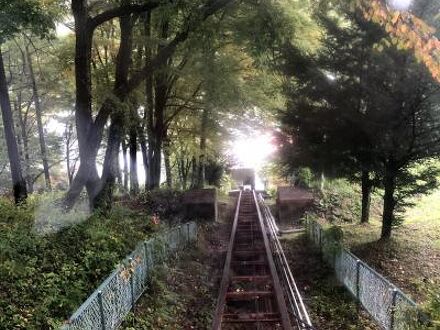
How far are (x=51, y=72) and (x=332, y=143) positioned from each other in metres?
13.6

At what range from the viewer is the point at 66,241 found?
8.10 metres

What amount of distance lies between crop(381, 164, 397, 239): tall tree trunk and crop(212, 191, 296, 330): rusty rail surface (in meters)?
3.33

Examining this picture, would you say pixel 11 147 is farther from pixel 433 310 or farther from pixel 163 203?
pixel 433 310

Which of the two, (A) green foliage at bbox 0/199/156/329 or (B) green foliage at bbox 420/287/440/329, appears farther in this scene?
(A) green foliage at bbox 0/199/156/329

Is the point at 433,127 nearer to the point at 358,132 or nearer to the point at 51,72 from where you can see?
the point at 358,132

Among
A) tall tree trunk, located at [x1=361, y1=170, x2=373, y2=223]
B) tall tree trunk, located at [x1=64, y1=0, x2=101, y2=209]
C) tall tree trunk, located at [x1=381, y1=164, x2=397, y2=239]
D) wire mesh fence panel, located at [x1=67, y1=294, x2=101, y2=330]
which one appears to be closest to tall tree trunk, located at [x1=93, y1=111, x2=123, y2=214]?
tall tree trunk, located at [x1=64, y1=0, x2=101, y2=209]

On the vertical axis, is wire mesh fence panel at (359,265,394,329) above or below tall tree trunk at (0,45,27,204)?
below

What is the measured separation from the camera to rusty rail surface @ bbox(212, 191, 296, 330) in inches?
337

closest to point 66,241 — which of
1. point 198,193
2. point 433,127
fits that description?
point 433,127

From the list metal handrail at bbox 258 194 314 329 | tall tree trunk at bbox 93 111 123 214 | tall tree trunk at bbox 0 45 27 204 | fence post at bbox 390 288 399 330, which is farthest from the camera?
tall tree trunk at bbox 93 111 123 214

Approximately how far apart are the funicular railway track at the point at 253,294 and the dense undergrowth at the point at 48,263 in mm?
2380

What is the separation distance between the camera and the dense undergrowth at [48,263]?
5801 mm

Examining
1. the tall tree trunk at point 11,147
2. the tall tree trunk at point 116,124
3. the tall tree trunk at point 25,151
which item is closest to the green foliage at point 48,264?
the tall tree trunk at point 11,147

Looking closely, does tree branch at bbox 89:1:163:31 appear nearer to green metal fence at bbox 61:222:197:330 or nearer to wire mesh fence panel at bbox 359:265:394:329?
green metal fence at bbox 61:222:197:330
